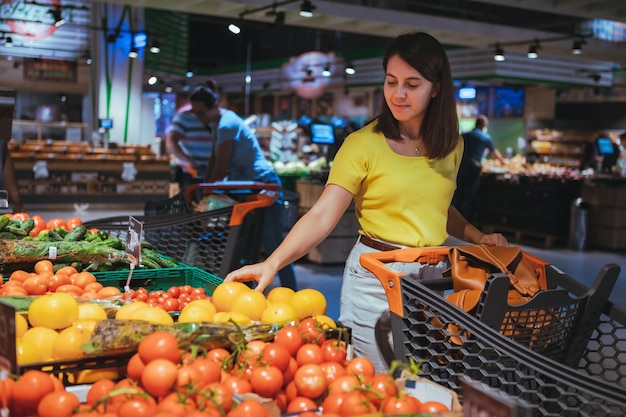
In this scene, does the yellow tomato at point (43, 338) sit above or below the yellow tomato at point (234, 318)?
below

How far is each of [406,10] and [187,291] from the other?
10.9m

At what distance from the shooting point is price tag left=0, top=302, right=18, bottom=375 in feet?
4.70

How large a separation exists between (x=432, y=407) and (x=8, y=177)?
13.4 feet

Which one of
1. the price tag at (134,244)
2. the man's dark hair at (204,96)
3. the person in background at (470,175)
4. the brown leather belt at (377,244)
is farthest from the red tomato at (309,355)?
the person in background at (470,175)

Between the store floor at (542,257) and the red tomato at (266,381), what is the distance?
3.97m

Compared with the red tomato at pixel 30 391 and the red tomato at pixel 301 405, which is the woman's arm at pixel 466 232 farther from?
the red tomato at pixel 30 391

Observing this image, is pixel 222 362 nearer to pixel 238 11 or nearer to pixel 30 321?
pixel 30 321

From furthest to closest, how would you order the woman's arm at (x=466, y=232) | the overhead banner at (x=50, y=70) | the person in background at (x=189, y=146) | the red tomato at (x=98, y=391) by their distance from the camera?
the overhead banner at (x=50, y=70), the person in background at (x=189, y=146), the woman's arm at (x=466, y=232), the red tomato at (x=98, y=391)

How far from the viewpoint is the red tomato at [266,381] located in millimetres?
1589

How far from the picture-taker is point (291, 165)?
10820 millimetres

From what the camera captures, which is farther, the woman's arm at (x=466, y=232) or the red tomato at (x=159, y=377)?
the woman's arm at (x=466, y=232)

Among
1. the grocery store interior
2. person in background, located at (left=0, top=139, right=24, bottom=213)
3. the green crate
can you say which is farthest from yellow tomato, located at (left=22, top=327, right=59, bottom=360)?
person in background, located at (left=0, top=139, right=24, bottom=213)

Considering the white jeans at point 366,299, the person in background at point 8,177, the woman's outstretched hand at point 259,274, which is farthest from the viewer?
the person in background at point 8,177

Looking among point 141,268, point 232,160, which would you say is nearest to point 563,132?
point 232,160
